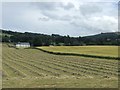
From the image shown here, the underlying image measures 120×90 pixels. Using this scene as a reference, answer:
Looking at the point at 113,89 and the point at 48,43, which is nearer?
the point at 113,89

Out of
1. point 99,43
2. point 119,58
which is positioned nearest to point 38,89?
point 119,58

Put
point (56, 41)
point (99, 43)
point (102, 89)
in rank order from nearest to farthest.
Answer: point (102, 89) < point (99, 43) < point (56, 41)

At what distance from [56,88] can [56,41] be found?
417ft

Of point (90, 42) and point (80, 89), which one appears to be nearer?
point (80, 89)

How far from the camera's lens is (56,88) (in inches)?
563

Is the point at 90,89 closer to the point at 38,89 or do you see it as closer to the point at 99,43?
the point at 38,89

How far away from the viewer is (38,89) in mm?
14211

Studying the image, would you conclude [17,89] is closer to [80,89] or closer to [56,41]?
[80,89]

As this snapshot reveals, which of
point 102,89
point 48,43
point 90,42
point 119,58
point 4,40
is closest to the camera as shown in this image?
point 102,89

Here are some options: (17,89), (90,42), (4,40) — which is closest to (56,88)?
(17,89)

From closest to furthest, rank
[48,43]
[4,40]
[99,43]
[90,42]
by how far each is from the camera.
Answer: [99,43] < [90,42] < [48,43] < [4,40]

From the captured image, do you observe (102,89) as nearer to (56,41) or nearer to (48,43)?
(48,43)

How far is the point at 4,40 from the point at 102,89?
462 ft

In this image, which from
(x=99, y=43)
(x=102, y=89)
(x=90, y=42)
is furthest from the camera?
(x=90, y=42)
